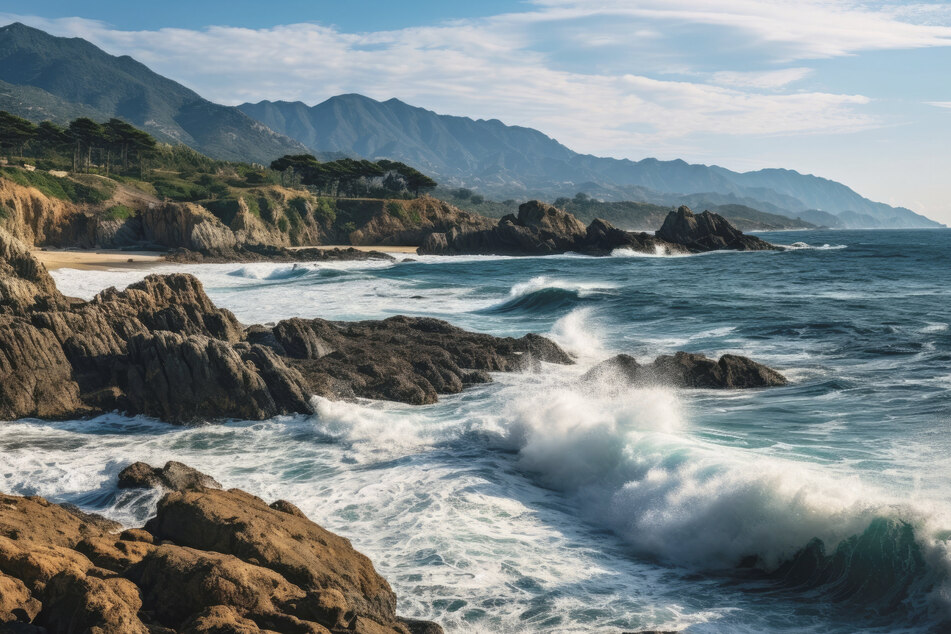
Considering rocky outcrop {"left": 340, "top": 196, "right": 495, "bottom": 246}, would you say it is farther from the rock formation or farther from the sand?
the rock formation

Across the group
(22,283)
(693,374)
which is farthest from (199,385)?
(693,374)

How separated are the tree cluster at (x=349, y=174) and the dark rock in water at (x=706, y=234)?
31188 mm

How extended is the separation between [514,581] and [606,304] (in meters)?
27.2

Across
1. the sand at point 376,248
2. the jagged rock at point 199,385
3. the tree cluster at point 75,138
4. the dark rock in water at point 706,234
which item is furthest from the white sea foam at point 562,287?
the tree cluster at point 75,138

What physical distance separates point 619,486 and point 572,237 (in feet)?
235

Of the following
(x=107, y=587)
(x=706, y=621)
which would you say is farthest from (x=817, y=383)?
(x=107, y=587)

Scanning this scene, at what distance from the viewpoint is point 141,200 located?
71.7 meters

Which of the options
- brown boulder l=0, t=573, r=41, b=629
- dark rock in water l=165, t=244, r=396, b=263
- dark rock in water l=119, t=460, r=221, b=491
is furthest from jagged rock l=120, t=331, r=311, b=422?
dark rock in water l=165, t=244, r=396, b=263

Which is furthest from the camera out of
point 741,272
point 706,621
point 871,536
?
point 741,272

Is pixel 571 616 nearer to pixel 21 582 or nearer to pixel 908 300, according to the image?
pixel 21 582

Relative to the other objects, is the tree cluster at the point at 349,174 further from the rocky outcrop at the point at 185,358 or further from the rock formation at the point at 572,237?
the rocky outcrop at the point at 185,358

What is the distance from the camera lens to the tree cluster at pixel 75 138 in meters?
69.7

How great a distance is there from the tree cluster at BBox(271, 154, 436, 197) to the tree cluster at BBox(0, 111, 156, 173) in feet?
55.0

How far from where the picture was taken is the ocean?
9.38 metres
